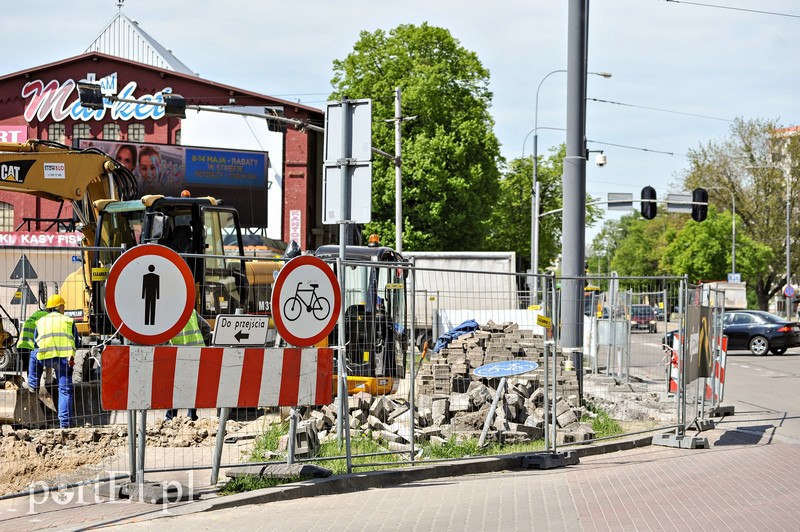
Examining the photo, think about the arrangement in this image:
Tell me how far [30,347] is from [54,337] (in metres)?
0.53

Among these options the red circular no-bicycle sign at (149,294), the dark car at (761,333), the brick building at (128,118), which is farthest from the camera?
the brick building at (128,118)

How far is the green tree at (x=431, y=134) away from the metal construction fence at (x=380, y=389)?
29.6 meters

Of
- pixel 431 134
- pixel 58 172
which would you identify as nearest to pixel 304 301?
pixel 58 172

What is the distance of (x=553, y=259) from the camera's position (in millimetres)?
72688

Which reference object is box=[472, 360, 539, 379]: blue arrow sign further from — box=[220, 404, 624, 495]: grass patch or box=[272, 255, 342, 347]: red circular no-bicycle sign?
box=[272, 255, 342, 347]: red circular no-bicycle sign

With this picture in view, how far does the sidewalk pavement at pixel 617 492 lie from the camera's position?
24.7ft

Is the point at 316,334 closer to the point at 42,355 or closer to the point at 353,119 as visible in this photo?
the point at 353,119

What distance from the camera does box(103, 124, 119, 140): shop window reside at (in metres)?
47.4

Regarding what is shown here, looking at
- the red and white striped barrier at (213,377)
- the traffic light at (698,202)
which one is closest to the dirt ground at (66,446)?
the red and white striped barrier at (213,377)

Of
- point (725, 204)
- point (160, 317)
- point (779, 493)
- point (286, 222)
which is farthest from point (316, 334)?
point (725, 204)

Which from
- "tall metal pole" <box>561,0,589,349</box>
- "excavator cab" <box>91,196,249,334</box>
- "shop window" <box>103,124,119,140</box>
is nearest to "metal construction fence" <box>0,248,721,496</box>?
"tall metal pole" <box>561,0,589,349</box>

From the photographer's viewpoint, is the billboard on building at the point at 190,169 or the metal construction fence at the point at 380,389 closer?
the metal construction fence at the point at 380,389

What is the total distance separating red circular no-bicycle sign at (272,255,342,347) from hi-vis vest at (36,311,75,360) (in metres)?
3.30

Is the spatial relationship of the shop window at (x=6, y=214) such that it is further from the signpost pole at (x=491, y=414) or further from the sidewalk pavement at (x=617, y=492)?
the sidewalk pavement at (x=617, y=492)
